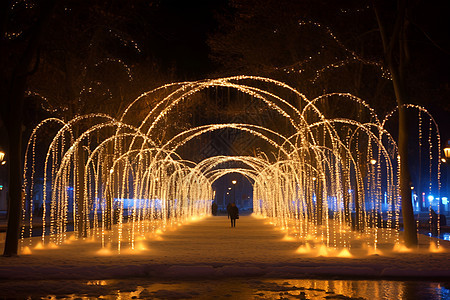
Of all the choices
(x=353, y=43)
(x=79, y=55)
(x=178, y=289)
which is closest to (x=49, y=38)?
(x=79, y=55)

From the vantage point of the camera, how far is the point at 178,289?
10.8 metres

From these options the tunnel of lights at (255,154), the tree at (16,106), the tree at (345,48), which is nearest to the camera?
the tree at (16,106)

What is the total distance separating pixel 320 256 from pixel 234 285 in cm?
527

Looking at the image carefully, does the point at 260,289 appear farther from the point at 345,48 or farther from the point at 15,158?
the point at 345,48

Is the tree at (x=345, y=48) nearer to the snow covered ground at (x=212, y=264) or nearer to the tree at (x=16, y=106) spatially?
the snow covered ground at (x=212, y=264)

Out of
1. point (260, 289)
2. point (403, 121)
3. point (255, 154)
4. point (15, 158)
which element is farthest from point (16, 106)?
point (255, 154)

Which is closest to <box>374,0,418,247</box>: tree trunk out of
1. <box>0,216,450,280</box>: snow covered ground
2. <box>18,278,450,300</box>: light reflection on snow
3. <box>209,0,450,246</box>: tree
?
<box>209,0,450,246</box>: tree

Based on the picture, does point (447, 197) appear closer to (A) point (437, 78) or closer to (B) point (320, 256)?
(A) point (437, 78)

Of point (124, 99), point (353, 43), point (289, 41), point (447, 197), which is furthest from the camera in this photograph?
point (447, 197)

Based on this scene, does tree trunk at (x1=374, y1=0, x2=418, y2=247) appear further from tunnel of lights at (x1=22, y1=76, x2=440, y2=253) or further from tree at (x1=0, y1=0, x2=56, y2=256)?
tree at (x1=0, y1=0, x2=56, y2=256)

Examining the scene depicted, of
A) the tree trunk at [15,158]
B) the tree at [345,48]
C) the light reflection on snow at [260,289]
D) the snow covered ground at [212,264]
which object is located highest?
the tree at [345,48]

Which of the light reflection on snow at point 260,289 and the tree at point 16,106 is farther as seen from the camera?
the tree at point 16,106

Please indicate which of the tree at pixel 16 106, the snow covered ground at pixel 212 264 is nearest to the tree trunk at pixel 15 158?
the tree at pixel 16 106

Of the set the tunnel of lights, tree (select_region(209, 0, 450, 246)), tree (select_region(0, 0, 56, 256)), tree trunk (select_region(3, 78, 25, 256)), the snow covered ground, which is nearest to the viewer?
the snow covered ground
